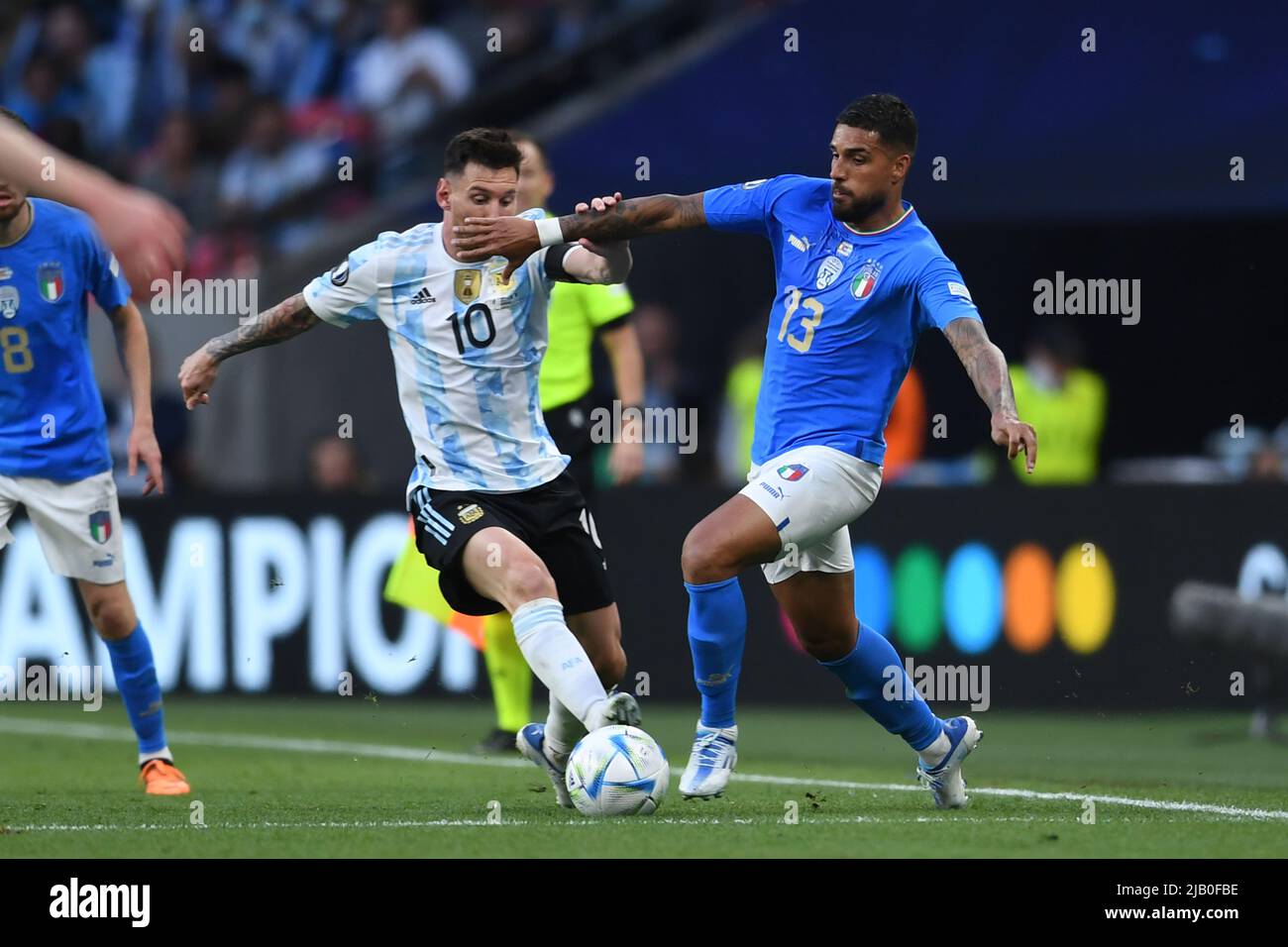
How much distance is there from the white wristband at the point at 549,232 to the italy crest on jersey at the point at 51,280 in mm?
1959

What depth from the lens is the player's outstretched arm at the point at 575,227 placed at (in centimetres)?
690

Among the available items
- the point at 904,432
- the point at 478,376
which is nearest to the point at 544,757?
the point at 478,376

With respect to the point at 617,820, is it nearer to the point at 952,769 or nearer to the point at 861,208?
the point at 952,769

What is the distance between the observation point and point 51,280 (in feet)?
25.9

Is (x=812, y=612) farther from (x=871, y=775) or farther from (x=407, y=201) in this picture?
(x=407, y=201)

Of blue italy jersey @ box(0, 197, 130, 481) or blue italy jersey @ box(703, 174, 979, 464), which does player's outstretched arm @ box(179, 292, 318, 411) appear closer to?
blue italy jersey @ box(0, 197, 130, 481)

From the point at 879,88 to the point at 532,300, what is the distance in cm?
662

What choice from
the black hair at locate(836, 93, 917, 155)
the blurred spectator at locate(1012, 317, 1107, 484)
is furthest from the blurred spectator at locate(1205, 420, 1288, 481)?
the black hair at locate(836, 93, 917, 155)

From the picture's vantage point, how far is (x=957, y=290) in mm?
6934

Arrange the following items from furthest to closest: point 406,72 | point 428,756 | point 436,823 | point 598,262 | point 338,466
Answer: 1. point 406,72
2. point 338,466
3. point 428,756
4. point 598,262
5. point 436,823

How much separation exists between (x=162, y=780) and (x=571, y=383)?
2.39 m
